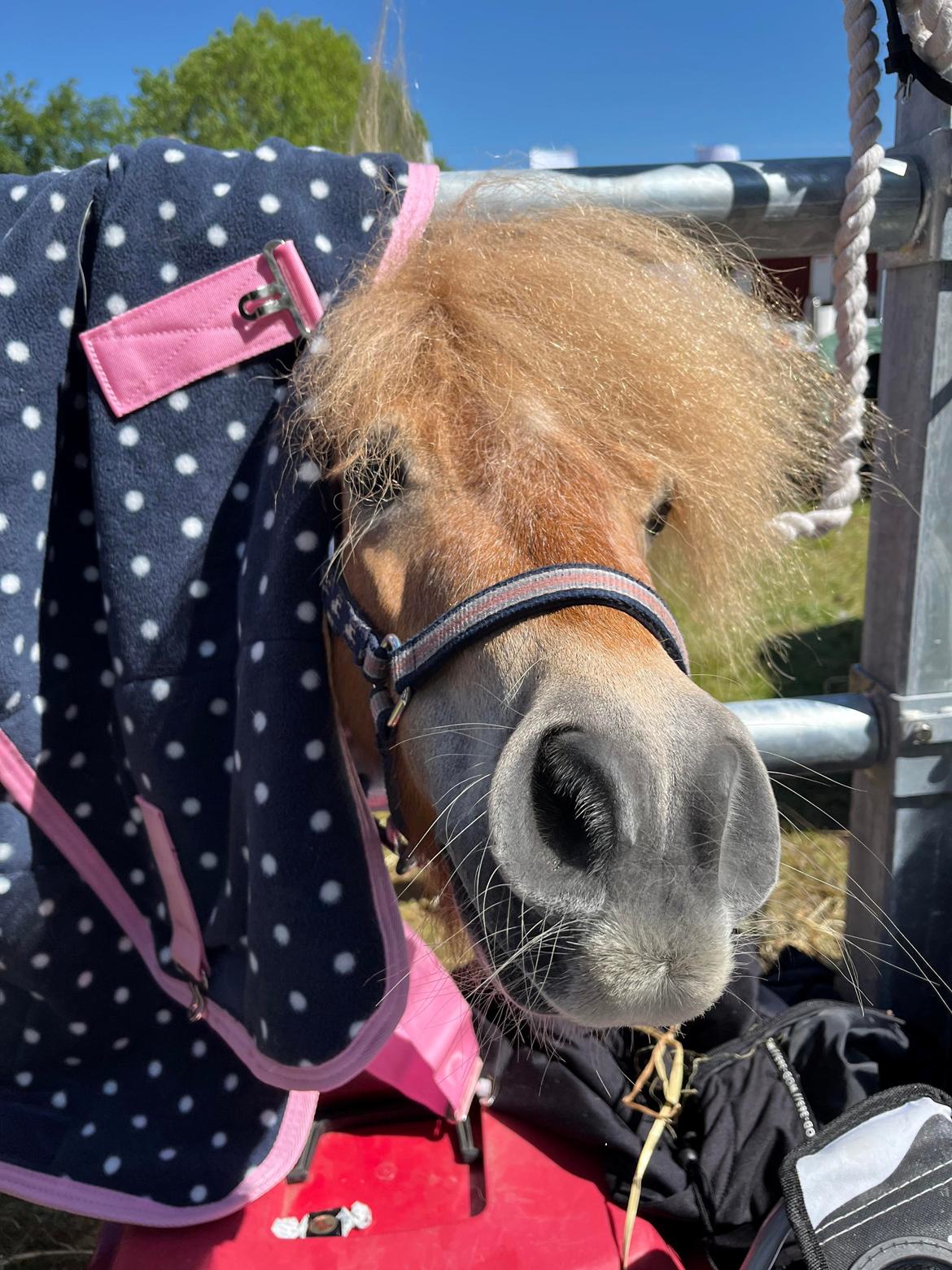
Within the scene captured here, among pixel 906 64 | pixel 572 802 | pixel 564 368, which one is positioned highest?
pixel 906 64

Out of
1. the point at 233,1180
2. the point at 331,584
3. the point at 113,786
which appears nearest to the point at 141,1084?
the point at 233,1180

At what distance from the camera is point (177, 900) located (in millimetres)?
990

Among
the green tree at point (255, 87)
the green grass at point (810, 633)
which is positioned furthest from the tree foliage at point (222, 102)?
the green grass at point (810, 633)

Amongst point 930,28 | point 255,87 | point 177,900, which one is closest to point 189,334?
point 177,900

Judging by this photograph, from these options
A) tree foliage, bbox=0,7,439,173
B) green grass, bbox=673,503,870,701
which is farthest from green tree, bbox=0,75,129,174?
green grass, bbox=673,503,870,701

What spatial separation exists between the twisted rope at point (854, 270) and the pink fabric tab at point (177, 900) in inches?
32.6

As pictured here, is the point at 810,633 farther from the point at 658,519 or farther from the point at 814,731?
the point at 658,519

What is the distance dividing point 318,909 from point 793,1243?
72 cm

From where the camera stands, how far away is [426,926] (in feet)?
4.34

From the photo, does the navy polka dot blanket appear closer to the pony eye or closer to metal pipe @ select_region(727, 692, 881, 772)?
the pony eye

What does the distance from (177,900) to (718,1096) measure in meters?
0.78

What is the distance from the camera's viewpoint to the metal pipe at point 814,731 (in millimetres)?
1149

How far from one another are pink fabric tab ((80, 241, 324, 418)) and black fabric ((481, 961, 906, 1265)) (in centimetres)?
81

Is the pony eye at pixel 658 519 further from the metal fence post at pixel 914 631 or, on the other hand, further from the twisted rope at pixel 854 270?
the metal fence post at pixel 914 631
